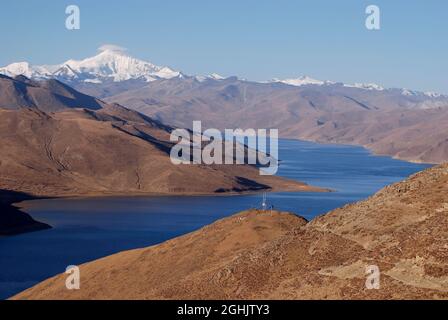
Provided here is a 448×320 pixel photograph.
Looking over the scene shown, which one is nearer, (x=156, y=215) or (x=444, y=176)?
(x=444, y=176)

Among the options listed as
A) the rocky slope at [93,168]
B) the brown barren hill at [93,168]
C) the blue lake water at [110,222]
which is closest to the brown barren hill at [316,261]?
the blue lake water at [110,222]

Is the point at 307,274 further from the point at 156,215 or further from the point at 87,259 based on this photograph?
the point at 156,215

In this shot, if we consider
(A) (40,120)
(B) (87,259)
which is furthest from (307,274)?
(A) (40,120)

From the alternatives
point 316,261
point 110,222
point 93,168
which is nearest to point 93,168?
point 93,168

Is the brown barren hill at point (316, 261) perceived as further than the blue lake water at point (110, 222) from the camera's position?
No

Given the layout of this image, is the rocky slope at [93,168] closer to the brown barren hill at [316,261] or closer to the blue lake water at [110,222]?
the blue lake water at [110,222]

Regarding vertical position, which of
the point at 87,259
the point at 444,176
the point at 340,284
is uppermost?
the point at 444,176
